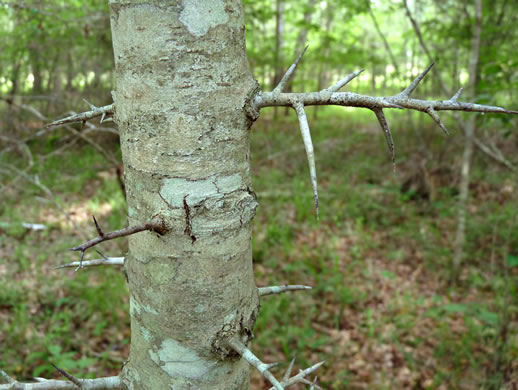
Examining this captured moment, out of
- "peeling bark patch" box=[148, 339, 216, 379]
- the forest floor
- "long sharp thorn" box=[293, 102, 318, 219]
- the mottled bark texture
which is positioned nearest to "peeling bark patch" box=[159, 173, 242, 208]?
the mottled bark texture

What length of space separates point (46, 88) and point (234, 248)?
835 centimetres

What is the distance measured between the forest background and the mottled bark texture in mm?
1430

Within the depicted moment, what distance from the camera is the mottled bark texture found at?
0.65 m

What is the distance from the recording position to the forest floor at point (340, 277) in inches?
124

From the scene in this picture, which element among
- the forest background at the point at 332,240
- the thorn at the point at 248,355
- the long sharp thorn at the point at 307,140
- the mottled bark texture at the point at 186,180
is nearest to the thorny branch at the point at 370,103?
the long sharp thorn at the point at 307,140

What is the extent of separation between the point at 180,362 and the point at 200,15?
658mm

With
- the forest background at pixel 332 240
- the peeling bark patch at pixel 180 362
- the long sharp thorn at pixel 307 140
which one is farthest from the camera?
the forest background at pixel 332 240

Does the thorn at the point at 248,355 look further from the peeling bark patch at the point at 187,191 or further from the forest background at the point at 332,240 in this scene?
the forest background at the point at 332,240

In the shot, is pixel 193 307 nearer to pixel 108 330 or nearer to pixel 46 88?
pixel 108 330

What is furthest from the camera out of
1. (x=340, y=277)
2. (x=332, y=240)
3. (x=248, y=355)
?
(x=332, y=240)

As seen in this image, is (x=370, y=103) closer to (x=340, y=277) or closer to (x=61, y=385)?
(x=61, y=385)

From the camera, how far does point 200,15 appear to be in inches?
25.5

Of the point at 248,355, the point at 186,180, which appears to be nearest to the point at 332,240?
the point at 248,355

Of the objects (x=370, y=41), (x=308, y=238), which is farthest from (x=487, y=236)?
(x=370, y=41)
